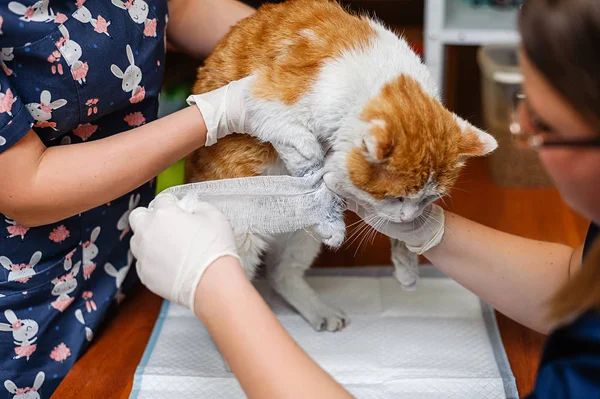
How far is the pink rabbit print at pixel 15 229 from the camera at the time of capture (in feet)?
3.62

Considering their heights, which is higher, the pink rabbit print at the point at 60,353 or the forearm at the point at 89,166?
the forearm at the point at 89,166

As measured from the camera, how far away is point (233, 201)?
1.13m

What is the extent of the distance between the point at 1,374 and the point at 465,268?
33.0 inches

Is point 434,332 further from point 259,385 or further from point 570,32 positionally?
point 570,32

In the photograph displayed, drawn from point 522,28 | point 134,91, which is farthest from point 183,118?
point 522,28

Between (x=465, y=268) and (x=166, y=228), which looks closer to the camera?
(x=166, y=228)

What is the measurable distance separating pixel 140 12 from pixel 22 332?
23.9 inches

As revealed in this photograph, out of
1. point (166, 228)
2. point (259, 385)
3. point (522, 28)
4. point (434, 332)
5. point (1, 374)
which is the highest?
point (522, 28)

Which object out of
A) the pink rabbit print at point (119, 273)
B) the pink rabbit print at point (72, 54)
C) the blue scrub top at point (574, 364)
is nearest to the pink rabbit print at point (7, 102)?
the pink rabbit print at point (72, 54)

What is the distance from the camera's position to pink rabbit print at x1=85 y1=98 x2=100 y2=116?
1.10 m

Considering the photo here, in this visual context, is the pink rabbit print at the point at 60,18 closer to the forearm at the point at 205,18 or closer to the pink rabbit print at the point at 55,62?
the pink rabbit print at the point at 55,62

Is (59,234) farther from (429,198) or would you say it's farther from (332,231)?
(429,198)

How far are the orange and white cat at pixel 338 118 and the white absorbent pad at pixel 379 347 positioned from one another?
0.14 meters

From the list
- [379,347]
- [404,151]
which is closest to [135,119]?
[404,151]
